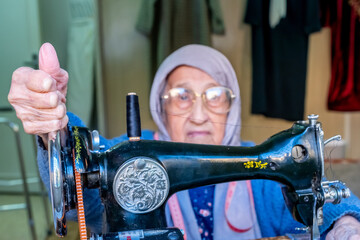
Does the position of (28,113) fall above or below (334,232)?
above

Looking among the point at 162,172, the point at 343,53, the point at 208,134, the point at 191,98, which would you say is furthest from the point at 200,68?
the point at 343,53

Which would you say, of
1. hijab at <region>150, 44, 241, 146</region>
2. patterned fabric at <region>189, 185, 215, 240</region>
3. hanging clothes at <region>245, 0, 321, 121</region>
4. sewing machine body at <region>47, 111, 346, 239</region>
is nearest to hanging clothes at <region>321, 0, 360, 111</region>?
hanging clothes at <region>245, 0, 321, 121</region>

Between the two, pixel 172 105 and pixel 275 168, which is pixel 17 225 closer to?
pixel 172 105

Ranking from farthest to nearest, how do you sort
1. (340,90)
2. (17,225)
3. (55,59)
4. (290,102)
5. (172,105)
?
(340,90)
(17,225)
(290,102)
(172,105)
(55,59)

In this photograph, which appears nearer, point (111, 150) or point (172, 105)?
point (111, 150)

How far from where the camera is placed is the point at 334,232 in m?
0.88

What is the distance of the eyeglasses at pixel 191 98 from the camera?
1177mm

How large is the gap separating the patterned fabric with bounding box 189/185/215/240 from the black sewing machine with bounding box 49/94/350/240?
343 millimetres

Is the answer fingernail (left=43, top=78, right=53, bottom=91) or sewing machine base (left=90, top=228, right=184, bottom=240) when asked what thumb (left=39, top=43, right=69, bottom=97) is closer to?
fingernail (left=43, top=78, right=53, bottom=91)

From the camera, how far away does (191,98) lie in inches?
46.5

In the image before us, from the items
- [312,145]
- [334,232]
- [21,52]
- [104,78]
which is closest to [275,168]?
[312,145]

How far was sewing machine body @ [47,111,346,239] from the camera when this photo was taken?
29.2 inches

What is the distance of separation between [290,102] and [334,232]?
1.38 m

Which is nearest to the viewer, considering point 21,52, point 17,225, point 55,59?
point 55,59
